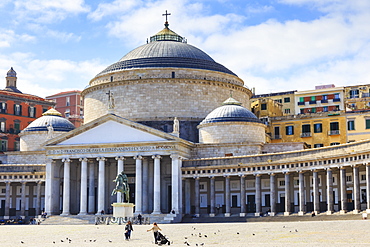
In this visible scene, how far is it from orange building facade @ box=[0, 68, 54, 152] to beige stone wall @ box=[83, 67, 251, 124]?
22906mm

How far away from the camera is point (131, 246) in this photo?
35125 millimetres

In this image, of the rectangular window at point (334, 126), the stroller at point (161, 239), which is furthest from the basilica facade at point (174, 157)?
the stroller at point (161, 239)

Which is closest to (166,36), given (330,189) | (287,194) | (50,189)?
(50,189)

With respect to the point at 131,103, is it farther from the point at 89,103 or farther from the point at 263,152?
the point at 263,152

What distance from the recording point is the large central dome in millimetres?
88625

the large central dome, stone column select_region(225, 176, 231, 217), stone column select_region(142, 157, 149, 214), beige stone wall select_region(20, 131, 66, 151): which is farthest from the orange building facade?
stone column select_region(225, 176, 231, 217)

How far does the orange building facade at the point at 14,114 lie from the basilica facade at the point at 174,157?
15770 mm

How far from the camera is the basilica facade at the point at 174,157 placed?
70.1 metres

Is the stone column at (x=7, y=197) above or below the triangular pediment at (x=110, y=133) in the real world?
below

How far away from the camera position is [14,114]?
354ft

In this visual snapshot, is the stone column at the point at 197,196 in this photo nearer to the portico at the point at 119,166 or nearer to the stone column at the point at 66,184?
the portico at the point at 119,166

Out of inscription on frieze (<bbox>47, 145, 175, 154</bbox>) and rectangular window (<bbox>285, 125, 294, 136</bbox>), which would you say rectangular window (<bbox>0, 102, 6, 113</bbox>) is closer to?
inscription on frieze (<bbox>47, 145, 175, 154</bbox>)

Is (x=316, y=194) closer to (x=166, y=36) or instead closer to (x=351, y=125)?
(x=351, y=125)

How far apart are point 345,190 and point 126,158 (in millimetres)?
26758
